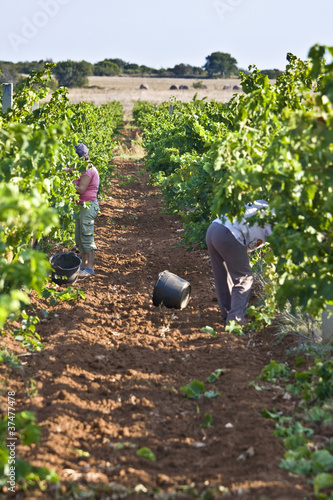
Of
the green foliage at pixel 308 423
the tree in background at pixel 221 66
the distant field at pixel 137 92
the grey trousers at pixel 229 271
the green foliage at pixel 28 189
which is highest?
the tree in background at pixel 221 66

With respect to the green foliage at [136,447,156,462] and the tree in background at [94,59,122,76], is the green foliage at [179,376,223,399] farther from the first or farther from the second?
the tree in background at [94,59,122,76]

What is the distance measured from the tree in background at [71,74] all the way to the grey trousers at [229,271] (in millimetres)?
67381

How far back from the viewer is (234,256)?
18.0 feet

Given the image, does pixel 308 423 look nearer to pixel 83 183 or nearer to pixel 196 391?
pixel 196 391

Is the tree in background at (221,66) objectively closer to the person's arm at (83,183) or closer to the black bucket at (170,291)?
the person's arm at (83,183)

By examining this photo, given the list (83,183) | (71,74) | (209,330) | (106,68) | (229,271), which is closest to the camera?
(209,330)

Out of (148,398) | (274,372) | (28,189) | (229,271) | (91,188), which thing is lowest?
(148,398)

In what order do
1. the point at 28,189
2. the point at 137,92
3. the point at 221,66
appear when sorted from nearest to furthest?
the point at 28,189 → the point at 137,92 → the point at 221,66

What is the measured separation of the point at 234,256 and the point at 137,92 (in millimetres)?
63016

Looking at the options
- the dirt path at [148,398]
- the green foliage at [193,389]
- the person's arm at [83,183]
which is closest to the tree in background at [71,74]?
the person's arm at [83,183]

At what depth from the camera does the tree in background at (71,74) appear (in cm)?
7053

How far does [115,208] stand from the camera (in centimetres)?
1302

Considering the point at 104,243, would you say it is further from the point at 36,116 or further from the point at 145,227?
the point at 36,116

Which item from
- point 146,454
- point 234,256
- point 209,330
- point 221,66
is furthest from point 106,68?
point 146,454
